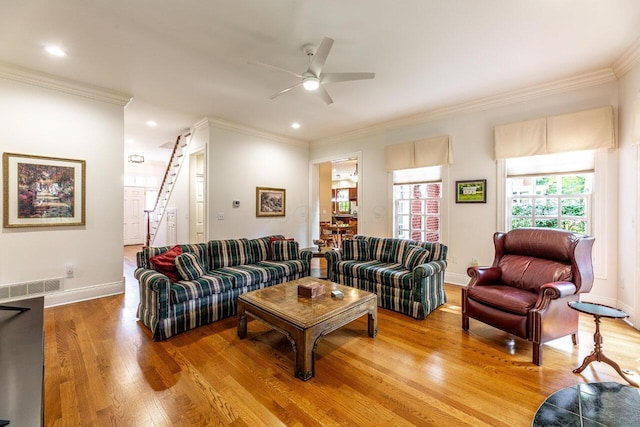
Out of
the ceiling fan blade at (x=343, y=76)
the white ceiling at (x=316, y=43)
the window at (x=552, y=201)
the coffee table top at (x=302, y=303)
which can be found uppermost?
the white ceiling at (x=316, y=43)

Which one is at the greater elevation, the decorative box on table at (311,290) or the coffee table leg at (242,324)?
the decorative box on table at (311,290)

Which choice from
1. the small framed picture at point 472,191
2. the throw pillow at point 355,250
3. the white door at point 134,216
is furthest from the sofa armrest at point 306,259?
the white door at point 134,216

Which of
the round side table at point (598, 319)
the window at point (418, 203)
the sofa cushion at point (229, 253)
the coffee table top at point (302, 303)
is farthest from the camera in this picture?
the window at point (418, 203)

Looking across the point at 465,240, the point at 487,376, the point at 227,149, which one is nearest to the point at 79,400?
the point at 487,376

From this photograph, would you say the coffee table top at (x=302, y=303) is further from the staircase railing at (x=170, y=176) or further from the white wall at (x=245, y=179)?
the staircase railing at (x=170, y=176)

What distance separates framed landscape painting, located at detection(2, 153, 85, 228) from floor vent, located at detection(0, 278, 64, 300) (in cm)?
73

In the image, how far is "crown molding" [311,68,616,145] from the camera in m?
3.48

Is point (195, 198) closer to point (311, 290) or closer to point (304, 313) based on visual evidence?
point (311, 290)

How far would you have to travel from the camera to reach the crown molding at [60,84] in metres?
3.33

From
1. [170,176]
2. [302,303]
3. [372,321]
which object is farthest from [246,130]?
[372,321]

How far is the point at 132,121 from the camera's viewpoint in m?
5.41

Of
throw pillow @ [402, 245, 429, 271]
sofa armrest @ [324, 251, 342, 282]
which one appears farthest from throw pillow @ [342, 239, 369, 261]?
throw pillow @ [402, 245, 429, 271]

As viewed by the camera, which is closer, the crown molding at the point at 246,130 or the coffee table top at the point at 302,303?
the coffee table top at the point at 302,303

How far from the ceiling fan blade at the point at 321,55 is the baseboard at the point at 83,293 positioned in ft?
13.6
